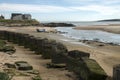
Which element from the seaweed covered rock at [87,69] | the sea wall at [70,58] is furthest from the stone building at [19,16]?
the seaweed covered rock at [87,69]

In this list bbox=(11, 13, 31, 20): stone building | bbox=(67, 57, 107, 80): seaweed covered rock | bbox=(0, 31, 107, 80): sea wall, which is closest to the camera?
bbox=(67, 57, 107, 80): seaweed covered rock

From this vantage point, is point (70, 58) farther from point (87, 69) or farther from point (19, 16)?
point (19, 16)

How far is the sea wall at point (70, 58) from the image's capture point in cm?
1084

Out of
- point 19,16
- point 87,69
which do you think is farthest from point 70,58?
point 19,16

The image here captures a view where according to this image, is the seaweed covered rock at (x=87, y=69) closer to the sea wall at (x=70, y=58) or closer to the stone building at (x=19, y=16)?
the sea wall at (x=70, y=58)

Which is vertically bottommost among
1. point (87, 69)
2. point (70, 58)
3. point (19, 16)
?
point (19, 16)

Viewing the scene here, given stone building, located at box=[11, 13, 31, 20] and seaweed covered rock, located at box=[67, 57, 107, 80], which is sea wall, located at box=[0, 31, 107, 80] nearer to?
seaweed covered rock, located at box=[67, 57, 107, 80]

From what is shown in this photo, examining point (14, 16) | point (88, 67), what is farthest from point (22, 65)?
point (14, 16)

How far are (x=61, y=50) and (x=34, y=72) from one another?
3302 mm

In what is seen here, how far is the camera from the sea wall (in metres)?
10.8

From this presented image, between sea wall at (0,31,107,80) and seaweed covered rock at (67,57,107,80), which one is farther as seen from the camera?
sea wall at (0,31,107,80)

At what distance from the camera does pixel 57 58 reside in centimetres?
1650

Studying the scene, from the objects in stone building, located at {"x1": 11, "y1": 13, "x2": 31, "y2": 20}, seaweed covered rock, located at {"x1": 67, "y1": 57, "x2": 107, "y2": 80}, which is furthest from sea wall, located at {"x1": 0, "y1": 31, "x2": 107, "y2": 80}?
stone building, located at {"x1": 11, "y1": 13, "x2": 31, "y2": 20}

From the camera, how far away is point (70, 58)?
14.9m
